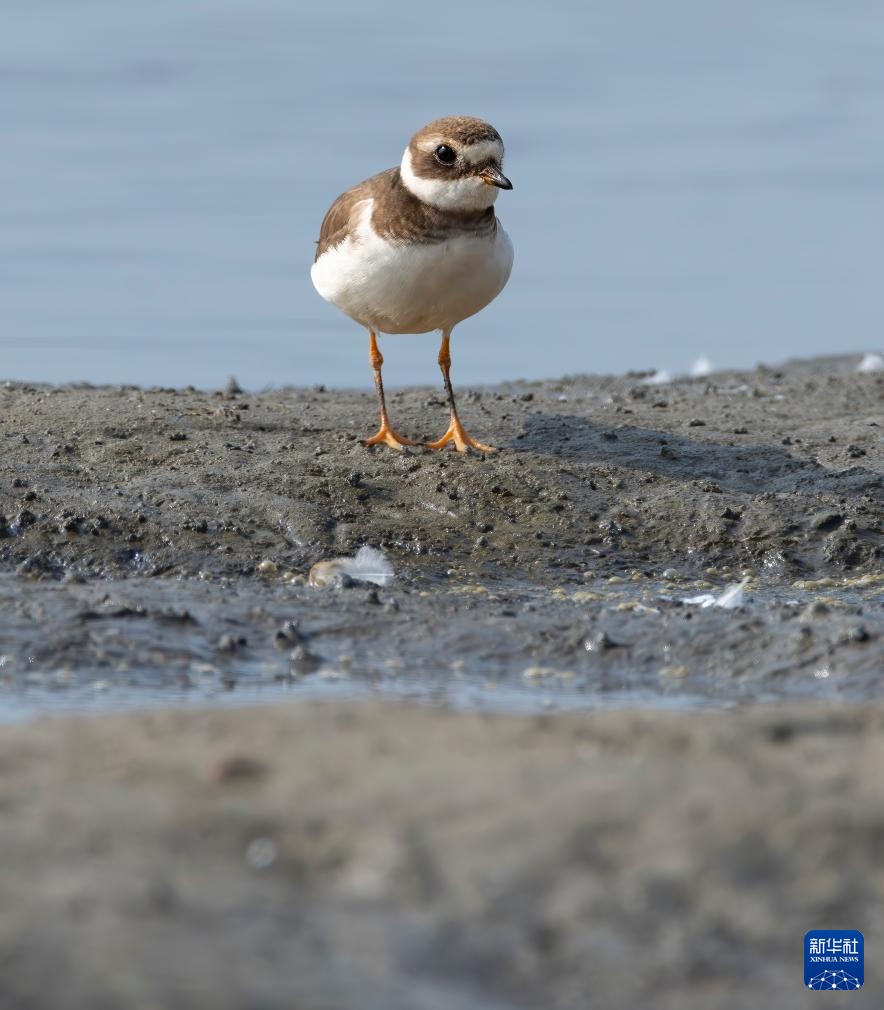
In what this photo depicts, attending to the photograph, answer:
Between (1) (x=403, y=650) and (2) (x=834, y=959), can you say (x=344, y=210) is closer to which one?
(1) (x=403, y=650)

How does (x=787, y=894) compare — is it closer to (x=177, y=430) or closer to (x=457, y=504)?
(x=457, y=504)

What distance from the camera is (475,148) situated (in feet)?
23.6

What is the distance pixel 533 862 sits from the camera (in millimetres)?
3008

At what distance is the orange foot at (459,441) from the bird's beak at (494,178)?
1251 millimetres

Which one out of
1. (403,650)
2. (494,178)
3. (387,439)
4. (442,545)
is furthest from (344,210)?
(403,650)

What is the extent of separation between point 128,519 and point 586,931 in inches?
163

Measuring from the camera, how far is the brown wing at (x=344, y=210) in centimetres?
744

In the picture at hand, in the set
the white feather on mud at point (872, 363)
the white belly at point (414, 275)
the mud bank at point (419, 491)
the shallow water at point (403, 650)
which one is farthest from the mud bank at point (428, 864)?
the white feather on mud at point (872, 363)

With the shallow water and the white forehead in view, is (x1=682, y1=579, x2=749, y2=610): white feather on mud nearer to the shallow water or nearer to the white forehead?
the shallow water

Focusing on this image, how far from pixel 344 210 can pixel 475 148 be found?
771 millimetres

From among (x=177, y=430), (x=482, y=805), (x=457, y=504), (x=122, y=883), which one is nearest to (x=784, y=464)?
(x=457, y=504)

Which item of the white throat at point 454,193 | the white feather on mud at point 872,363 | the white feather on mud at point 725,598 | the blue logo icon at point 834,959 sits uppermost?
the white feather on mud at point 872,363

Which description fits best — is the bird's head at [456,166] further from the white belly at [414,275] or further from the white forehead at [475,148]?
the white belly at [414,275]

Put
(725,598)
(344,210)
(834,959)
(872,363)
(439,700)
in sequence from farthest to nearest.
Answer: (872,363) < (344,210) < (725,598) < (439,700) < (834,959)
